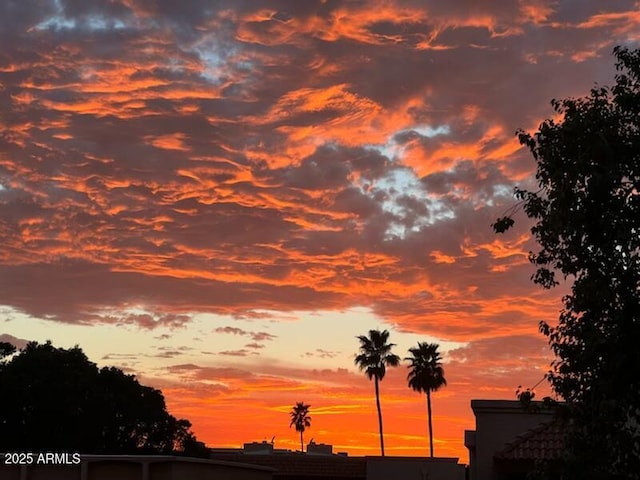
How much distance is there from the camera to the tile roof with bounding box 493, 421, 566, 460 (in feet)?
87.9

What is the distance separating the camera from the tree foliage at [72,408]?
61844mm

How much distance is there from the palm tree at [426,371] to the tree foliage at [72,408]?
75.9 feet

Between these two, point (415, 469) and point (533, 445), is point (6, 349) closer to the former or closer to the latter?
point (415, 469)

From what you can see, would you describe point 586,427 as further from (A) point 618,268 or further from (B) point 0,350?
(B) point 0,350

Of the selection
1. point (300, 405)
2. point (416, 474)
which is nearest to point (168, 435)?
point (416, 474)

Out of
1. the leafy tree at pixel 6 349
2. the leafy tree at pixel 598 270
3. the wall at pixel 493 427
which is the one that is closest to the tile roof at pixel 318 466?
the leafy tree at pixel 6 349

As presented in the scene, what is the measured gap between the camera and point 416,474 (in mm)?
48188

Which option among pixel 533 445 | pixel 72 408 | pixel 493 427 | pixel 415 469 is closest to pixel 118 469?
pixel 493 427

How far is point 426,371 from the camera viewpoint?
80062mm

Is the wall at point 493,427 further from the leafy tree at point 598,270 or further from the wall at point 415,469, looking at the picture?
the wall at point 415,469

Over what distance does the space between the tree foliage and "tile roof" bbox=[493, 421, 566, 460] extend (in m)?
42.4

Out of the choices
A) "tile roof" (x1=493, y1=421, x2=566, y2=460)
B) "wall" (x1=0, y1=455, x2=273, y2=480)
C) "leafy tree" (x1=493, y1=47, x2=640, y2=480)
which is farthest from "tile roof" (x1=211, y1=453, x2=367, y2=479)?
"leafy tree" (x1=493, y1=47, x2=640, y2=480)

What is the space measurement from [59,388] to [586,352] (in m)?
56.0

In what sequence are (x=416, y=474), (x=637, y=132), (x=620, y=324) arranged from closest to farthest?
(x=620, y=324) < (x=637, y=132) < (x=416, y=474)
